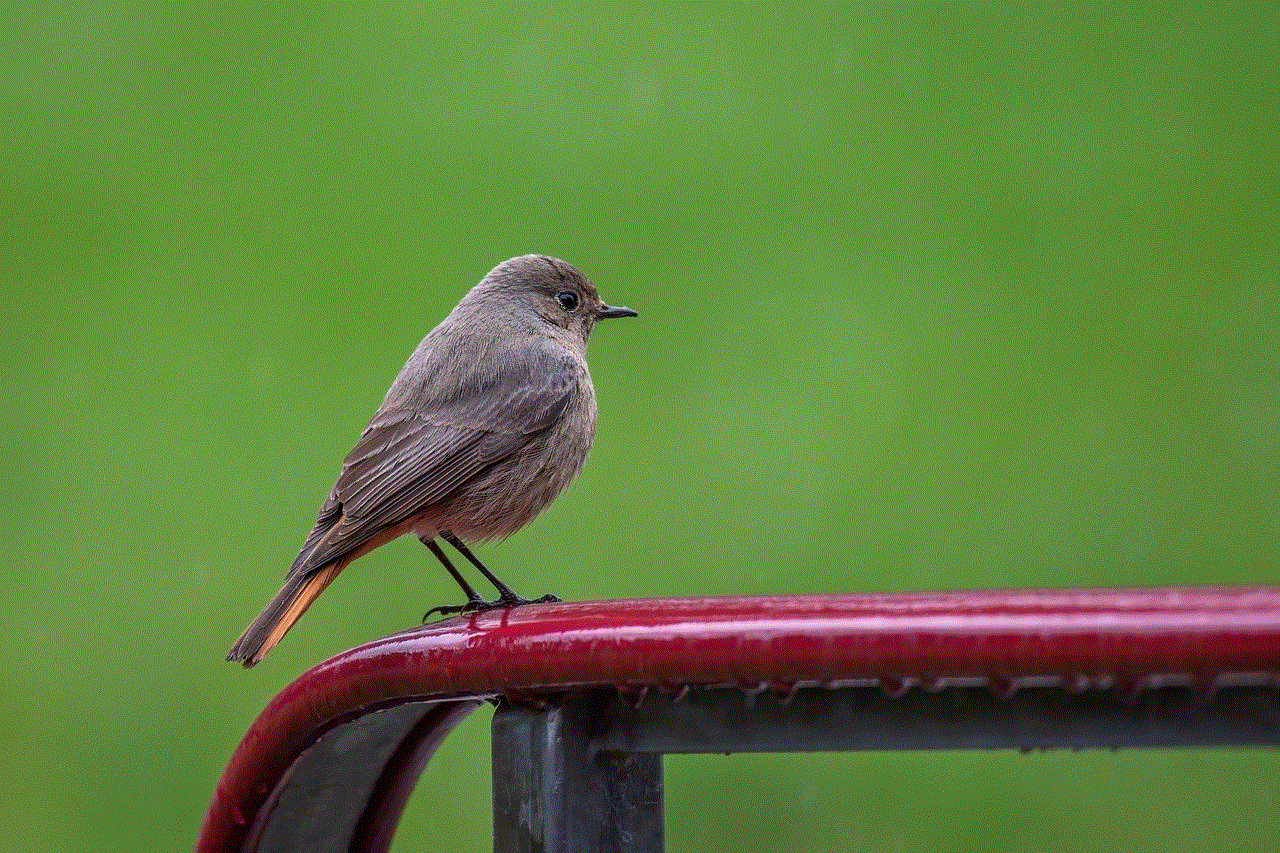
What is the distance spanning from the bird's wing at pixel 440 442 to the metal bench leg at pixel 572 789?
2.11 meters

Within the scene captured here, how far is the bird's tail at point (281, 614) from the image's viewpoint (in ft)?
10.8

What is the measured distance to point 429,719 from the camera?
203 cm

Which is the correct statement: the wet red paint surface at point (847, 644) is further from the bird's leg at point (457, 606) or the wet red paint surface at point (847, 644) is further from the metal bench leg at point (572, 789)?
the bird's leg at point (457, 606)

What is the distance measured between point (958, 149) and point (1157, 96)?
889 millimetres

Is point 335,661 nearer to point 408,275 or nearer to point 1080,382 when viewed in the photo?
point 1080,382

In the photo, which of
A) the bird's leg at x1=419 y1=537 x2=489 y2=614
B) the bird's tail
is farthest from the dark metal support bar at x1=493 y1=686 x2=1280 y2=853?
the bird's leg at x1=419 y1=537 x2=489 y2=614

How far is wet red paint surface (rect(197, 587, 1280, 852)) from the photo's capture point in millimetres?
1274

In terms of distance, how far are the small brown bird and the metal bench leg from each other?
1.96 m

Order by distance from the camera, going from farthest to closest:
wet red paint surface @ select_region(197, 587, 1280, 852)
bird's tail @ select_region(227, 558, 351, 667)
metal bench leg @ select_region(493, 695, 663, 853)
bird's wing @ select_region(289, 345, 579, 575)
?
bird's wing @ select_region(289, 345, 579, 575), bird's tail @ select_region(227, 558, 351, 667), metal bench leg @ select_region(493, 695, 663, 853), wet red paint surface @ select_region(197, 587, 1280, 852)

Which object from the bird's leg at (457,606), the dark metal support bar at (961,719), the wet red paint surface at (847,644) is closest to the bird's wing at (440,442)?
the bird's leg at (457,606)

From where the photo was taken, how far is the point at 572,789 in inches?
66.0

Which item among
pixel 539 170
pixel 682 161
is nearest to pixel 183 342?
pixel 539 170

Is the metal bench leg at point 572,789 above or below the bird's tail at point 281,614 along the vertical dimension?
above

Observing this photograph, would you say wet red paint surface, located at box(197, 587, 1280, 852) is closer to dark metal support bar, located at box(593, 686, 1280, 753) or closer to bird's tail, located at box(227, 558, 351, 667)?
dark metal support bar, located at box(593, 686, 1280, 753)
